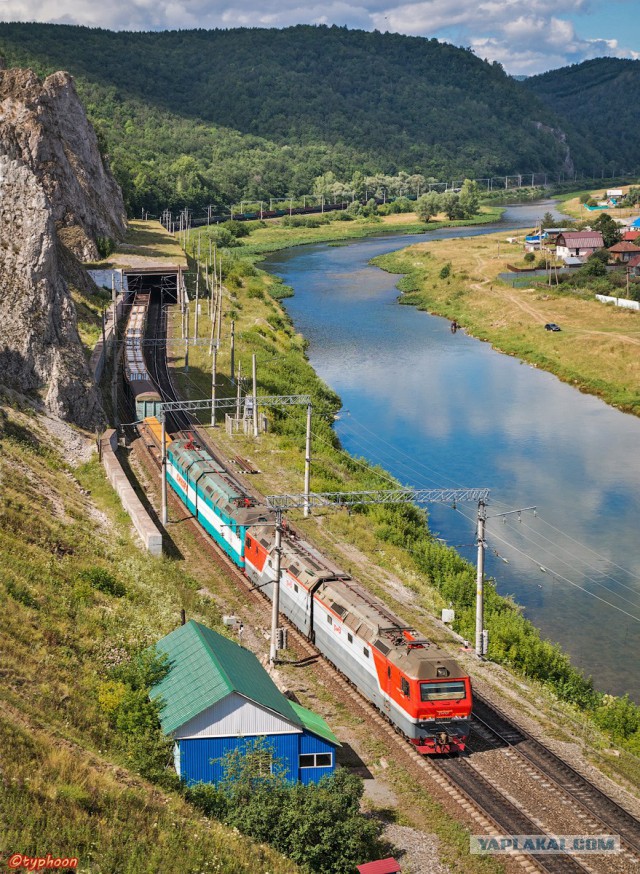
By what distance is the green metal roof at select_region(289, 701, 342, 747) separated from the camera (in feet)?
94.5

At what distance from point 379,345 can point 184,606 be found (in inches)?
2711

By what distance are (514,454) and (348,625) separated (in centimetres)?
3693

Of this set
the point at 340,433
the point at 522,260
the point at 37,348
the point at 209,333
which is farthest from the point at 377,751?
the point at 522,260

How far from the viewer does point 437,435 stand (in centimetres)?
7438

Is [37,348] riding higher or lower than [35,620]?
higher

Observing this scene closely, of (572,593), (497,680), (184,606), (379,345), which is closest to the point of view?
(497,680)

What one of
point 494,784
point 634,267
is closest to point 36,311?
point 494,784

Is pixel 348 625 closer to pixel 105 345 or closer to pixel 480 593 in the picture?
pixel 480 593

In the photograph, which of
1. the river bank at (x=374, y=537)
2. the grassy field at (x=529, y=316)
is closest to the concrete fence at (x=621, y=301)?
the grassy field at (x=529, y=316)

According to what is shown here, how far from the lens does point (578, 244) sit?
479 feet

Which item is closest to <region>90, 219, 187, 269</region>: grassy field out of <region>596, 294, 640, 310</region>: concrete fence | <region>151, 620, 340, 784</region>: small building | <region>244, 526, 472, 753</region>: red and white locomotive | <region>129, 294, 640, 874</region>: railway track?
<region>596, 294, 640, 310</region>: concrete fence

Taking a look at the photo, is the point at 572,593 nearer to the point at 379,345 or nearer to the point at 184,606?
the point at 184,606

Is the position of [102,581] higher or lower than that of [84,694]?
lower

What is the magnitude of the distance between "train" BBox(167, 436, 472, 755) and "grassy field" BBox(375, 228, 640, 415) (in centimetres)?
4665
